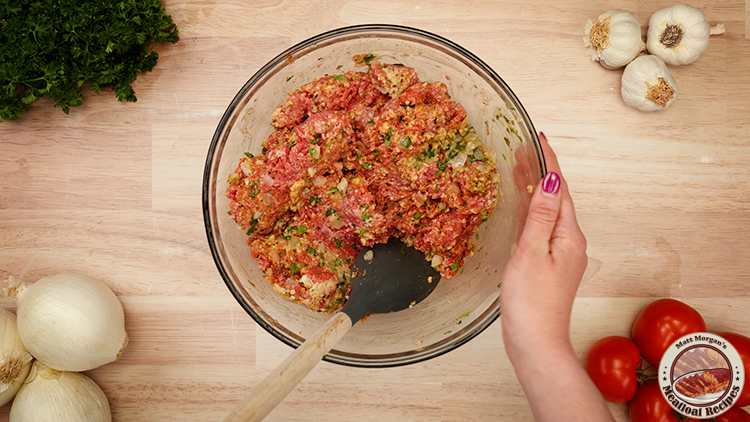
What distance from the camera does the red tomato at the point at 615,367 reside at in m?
1.84

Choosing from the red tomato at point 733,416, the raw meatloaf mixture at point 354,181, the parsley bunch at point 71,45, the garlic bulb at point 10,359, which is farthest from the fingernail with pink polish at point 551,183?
the garlic bulb at point 10,359

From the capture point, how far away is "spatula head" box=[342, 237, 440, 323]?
1617 millimetres

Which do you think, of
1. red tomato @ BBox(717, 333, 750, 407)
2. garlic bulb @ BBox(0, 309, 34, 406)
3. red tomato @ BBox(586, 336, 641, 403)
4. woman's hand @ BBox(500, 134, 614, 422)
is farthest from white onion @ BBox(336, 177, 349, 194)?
red tomato @ BBox(717, 333, 750, 407)

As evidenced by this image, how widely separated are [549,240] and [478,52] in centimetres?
96

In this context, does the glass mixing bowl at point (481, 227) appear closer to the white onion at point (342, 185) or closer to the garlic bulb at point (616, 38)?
the white onion at point (342, 185)

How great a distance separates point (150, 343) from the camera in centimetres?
201

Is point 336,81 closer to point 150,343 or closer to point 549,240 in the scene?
point 549,240

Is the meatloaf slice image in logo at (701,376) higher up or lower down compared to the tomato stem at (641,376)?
higher up

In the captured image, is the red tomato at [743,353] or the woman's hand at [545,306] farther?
the red tomato at [743,353]

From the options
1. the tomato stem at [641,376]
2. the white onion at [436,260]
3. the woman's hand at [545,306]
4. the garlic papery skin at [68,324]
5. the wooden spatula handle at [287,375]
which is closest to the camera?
the wooden spatula handle at [287,375]

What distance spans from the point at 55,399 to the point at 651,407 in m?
2.49

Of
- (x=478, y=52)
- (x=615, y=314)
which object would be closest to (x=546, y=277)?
(x=615, y=314)

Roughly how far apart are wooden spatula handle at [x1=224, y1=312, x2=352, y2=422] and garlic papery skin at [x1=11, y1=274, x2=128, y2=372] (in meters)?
1.01

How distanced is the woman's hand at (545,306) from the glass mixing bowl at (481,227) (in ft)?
0.81
